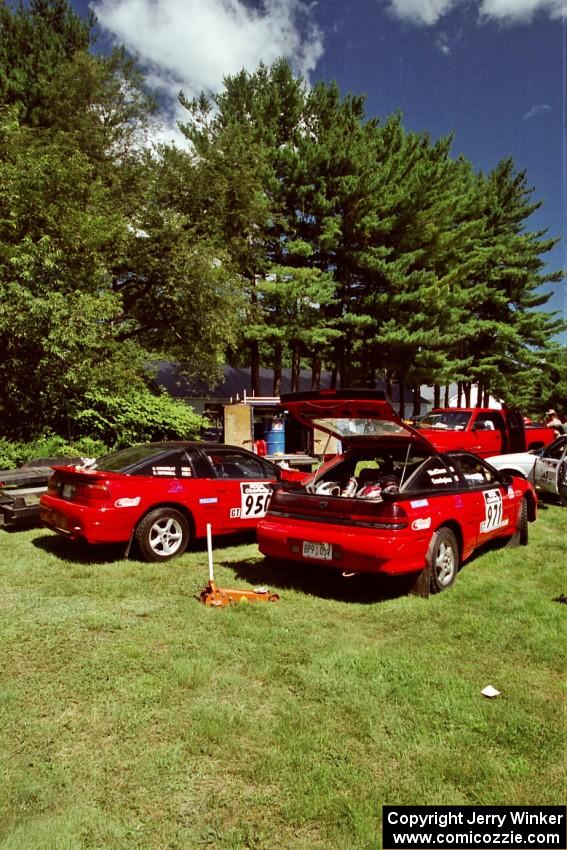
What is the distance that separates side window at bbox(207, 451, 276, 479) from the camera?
7160 millimetres

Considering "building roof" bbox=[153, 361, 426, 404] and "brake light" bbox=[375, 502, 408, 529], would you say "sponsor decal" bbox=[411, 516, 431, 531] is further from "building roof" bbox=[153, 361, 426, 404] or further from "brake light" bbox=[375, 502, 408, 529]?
"building roof" bbox=[153, 361, 426, 404]

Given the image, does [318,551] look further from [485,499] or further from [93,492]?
[93,492]

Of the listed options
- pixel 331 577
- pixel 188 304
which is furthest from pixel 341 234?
pixel 331 577

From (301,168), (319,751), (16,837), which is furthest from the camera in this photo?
(301,168)

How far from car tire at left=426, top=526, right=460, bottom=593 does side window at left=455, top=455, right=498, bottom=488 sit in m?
0.84

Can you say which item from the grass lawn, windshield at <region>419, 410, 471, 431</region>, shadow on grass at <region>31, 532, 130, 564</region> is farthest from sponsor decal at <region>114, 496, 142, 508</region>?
windshield at <region>419, 410, 471, 431</region>

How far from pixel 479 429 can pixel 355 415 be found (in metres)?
10.1

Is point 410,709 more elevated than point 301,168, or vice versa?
point 301,168

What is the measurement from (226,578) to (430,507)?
227cm

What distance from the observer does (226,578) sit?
584 cm

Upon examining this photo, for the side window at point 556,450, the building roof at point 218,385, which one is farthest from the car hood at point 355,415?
the building roof at point 218,385

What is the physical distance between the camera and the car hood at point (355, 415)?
5129 millimetres

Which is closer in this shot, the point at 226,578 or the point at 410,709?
the point at 410,709

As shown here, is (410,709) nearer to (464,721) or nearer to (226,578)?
(464,721)
